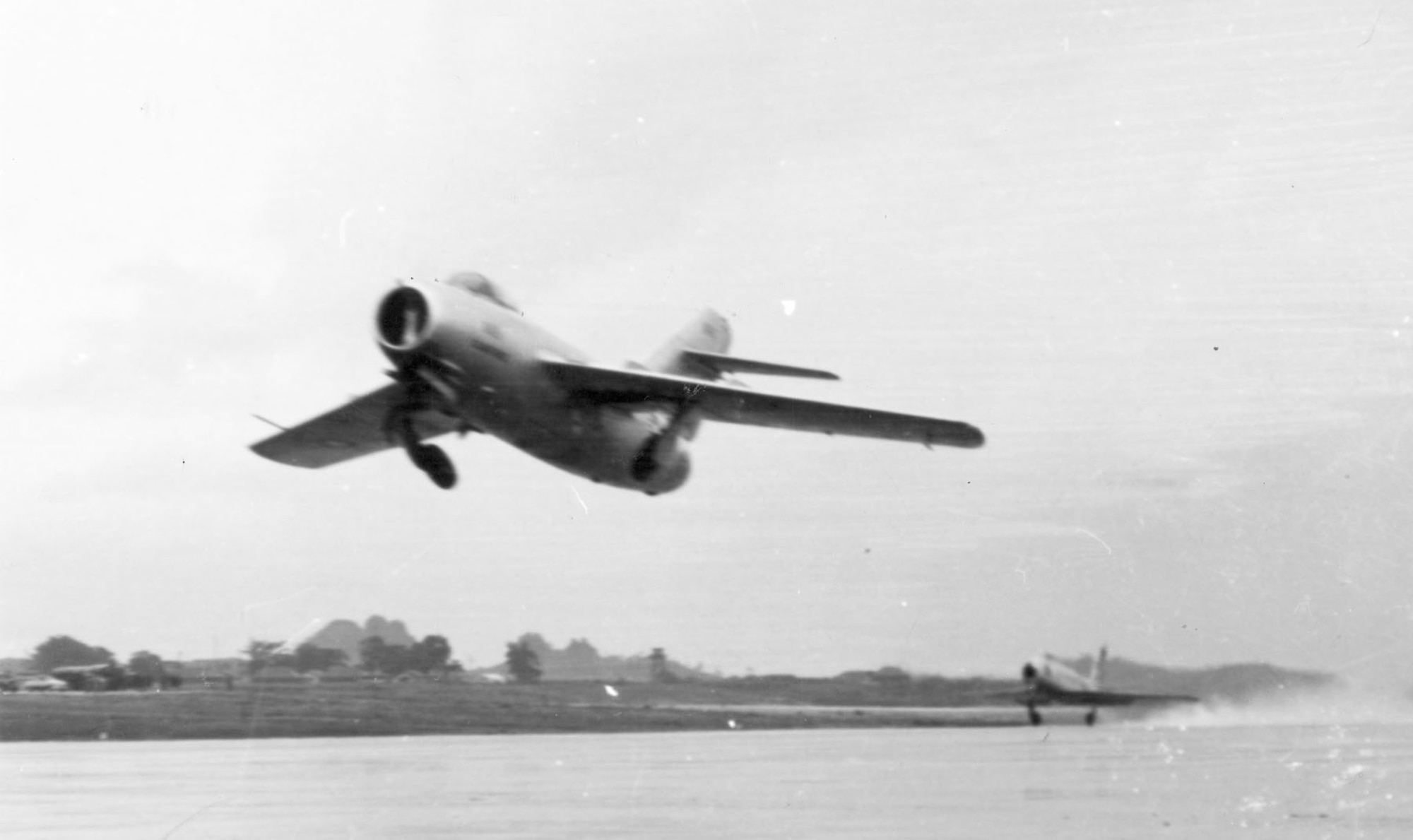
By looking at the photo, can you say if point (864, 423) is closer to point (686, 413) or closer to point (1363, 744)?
point (686, 413)

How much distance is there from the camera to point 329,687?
16.2m

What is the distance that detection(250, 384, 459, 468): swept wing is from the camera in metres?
13.6

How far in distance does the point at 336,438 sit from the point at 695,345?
15.8 ft

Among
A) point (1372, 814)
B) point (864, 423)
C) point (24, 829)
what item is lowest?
point (24, 829)

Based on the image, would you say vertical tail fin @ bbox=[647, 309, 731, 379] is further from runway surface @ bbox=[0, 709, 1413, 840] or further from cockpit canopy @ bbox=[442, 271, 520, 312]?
runway surface @ bbox=[0, 709, 1413, 840]

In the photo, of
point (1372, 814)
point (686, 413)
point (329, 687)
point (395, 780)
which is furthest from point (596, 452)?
point (1372, 814)

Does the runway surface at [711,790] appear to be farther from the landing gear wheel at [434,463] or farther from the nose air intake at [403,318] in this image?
the nose air intake at [403,318]

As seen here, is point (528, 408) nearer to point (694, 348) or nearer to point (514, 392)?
point (514, 392)

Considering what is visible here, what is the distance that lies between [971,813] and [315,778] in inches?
273

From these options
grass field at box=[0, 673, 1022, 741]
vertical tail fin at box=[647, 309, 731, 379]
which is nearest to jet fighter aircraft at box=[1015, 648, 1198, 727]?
grass field at box=[0, 673, 1022, 741]

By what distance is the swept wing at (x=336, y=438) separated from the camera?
13.6 m

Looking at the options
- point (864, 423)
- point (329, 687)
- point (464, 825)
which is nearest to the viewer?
point (464, 825)

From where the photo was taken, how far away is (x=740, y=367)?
1547 cm

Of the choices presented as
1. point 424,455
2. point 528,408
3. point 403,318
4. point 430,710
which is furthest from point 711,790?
point 430,710
